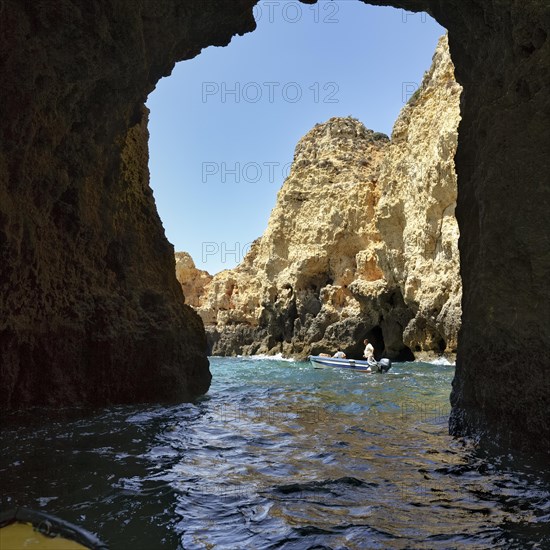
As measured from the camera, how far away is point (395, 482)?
427 cm

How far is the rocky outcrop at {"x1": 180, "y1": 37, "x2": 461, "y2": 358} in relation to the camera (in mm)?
26609

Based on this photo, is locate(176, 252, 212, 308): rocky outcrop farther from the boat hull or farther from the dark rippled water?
the dark rippled water

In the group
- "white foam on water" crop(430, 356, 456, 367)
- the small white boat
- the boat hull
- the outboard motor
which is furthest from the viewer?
"white foam on water" crop(430, 356, 456, 367)

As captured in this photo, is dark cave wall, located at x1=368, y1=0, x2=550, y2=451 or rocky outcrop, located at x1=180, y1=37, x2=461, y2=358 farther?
rocky outcrop, located at x1=180, y1=37, x2=461, y2=358

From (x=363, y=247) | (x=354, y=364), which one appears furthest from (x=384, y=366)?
(x=363, y=247)

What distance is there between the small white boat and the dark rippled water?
12.8 m

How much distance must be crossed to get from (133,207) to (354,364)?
45.9ft

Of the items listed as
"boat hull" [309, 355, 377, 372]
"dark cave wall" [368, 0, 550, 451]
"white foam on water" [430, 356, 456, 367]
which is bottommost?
"boat hull" [309, 355, 377, 372]

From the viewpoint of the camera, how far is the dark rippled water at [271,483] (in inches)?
126

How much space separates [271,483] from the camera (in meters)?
4.28

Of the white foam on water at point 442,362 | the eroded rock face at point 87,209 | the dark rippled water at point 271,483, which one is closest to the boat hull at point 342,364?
the white foam on water at point 442,362

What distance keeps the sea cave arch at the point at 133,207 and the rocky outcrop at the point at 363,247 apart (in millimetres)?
18231

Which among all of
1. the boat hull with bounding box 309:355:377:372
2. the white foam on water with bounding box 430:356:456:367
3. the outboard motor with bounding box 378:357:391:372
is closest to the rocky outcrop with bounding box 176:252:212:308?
the white foam on water with bounding box 430:356:456:367

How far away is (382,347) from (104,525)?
3517 centimetres
